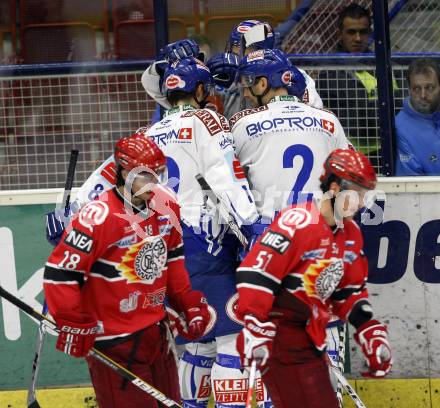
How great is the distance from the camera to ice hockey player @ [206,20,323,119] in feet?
21.1

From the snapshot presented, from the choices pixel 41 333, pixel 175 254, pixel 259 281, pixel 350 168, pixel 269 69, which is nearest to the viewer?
pixel 259 281

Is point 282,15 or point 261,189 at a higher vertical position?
point 282,15

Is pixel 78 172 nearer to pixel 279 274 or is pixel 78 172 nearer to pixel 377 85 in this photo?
pixel 377 85

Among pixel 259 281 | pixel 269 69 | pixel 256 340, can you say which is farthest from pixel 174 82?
pixel 256 340

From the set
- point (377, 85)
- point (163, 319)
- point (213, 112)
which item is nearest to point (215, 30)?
point (377, 85)

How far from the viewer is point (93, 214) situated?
16.2ft

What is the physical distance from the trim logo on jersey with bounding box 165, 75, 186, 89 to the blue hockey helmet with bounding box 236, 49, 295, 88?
0.28 m

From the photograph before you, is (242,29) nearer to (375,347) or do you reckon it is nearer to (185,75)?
(185,75)

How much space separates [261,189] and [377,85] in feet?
3.37

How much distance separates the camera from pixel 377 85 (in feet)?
21.7

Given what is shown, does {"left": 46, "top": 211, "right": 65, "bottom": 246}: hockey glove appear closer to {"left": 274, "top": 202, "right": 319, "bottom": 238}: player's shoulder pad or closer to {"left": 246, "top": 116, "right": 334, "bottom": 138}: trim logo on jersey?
{"left": 246, "top": 116, "right": 334, "bottom": 138}: trim logo on jersey

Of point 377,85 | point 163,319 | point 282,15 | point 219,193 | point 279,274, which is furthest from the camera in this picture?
point 282,15

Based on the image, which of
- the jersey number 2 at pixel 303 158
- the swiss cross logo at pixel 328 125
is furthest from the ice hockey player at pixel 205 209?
the swiss cross logo at pixel 328 125

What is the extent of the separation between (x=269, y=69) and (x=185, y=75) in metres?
0.38
